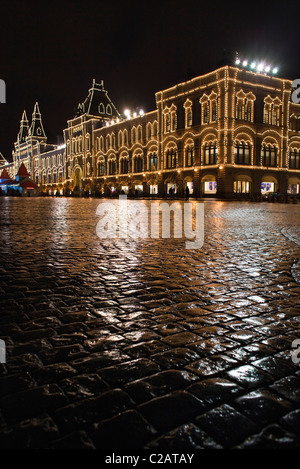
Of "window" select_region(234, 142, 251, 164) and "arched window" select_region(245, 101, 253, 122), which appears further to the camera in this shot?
"arched window" select_region(245, 101, 253, 122)

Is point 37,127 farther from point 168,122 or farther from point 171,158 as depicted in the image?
point 171,158

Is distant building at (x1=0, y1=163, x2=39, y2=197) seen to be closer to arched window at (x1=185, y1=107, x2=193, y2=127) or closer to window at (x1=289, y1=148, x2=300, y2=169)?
arched window at (x1=185, y1=107, x2=193, y2=127)

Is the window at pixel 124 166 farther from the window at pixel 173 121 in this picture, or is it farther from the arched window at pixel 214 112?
the arched window at pixel 214 112

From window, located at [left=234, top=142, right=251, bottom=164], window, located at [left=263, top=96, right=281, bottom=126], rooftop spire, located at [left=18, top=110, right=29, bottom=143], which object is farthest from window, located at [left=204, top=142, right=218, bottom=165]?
rooftop spire, located at [left=18, top=110, right=29, bottom=143]

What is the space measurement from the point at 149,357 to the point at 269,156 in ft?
147

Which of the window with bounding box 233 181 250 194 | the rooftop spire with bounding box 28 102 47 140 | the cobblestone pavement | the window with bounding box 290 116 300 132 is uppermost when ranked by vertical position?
the rooftop spire with bounding box 28 102 47 140

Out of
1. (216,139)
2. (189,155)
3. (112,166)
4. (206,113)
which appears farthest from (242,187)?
(112,166)

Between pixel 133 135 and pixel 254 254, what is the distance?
175ft

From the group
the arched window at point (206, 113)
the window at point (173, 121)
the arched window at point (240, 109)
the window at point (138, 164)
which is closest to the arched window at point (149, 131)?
the window at point (138, 164)

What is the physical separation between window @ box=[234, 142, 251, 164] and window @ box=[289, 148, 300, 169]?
8.04 metres

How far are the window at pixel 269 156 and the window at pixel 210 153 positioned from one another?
6.08 metres

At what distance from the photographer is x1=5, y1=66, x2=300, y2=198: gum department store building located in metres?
40.1

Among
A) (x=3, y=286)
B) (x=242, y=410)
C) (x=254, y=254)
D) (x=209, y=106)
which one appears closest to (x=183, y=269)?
(x=254, y=254)
